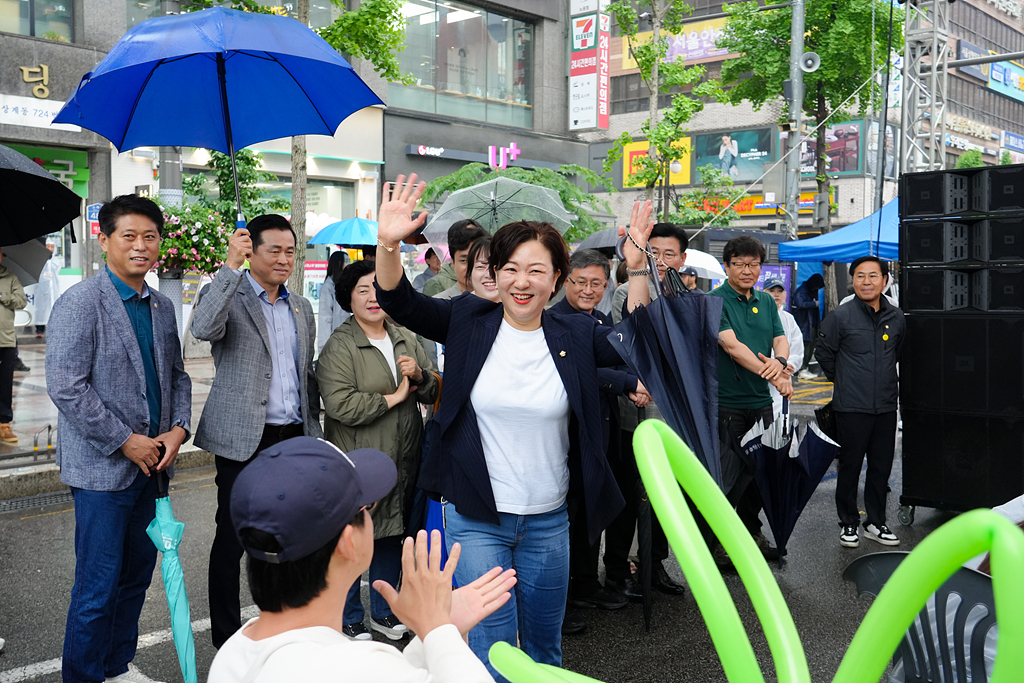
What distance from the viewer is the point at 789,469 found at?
5375 mm

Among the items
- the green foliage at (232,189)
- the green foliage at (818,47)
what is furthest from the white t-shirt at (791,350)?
the green foliage at (818,47)

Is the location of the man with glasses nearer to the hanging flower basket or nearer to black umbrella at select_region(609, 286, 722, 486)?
black umbrella at select_region(609, 286, 722, 486)

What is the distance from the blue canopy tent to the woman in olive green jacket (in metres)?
9.06

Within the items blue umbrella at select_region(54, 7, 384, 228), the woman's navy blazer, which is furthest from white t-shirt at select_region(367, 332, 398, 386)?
the woman's navy blazer

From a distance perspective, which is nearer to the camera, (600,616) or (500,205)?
(600,616)

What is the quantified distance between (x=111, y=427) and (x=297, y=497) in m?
2.15

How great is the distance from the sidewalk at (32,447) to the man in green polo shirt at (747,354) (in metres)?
4.59

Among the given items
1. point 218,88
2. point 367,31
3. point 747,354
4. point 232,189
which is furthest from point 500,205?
point 232,189

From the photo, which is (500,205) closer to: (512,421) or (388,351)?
(388,351)

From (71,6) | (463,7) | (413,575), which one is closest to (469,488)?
(413,575)

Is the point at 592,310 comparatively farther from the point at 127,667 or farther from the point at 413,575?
the point at 413,575

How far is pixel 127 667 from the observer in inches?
146

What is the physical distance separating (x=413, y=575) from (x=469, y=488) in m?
1.21

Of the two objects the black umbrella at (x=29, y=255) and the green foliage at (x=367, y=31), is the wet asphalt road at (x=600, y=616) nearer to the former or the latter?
the black umbrella at (x=29, y=255)
